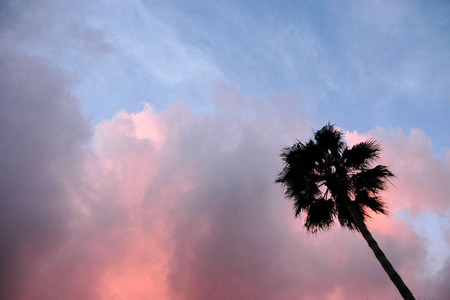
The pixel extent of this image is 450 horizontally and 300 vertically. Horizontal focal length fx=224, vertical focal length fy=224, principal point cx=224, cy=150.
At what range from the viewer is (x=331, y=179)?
12.2 metres

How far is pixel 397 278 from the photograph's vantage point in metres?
9.14

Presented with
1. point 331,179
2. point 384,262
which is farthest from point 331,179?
point 384,262

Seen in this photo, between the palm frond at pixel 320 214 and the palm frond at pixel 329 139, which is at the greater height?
the palm frond at pixel 329 139

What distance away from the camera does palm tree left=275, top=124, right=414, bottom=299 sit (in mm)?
12203

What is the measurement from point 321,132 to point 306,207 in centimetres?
472

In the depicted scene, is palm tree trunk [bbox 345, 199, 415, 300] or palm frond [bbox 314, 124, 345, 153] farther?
palm frond [bbox 314, 124, 345, 153]

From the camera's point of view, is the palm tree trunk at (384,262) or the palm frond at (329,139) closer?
the palm tree trunk at (384,262)


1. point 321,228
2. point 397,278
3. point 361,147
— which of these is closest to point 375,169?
point 361,147

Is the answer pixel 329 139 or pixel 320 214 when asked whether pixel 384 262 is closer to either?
pixel 320 214

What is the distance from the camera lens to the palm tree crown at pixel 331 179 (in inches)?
481

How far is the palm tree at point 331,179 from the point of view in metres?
12.2

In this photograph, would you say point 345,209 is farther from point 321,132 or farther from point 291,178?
point 321,132

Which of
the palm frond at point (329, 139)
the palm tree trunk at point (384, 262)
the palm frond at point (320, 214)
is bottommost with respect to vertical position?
the palm tree trunk at point (384, 262)

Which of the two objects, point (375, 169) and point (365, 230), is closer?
point (365, 230)
